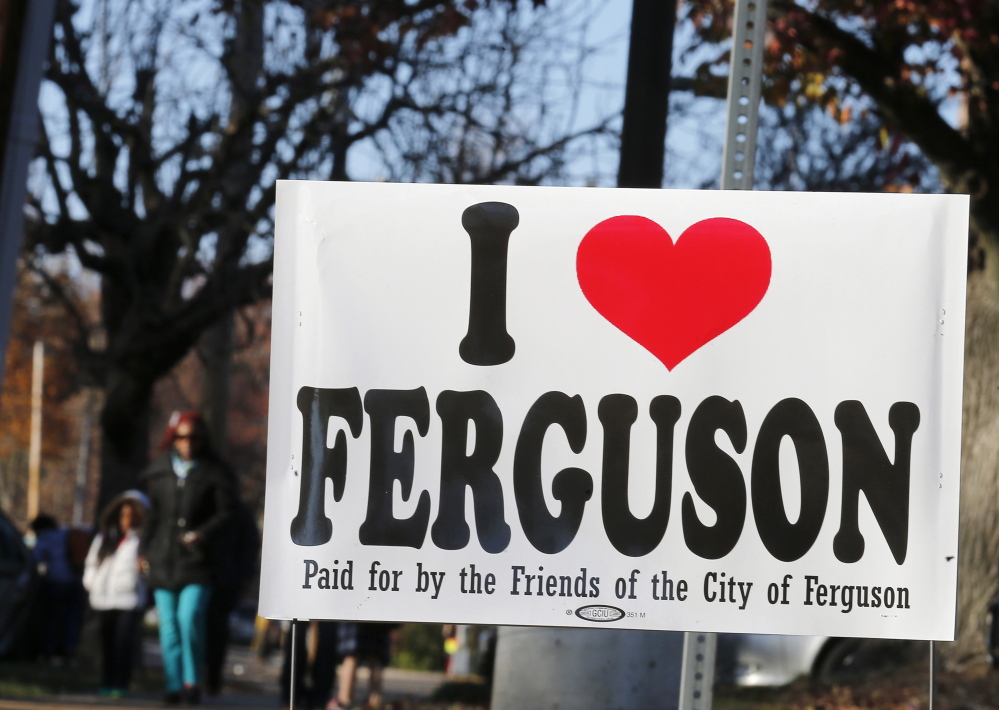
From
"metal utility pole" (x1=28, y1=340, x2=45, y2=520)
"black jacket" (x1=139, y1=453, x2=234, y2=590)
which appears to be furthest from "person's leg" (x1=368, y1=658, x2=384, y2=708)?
"metal utility pole" (x1=28, y1=340, x2=45, y2=520)

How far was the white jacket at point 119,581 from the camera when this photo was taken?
862 cm

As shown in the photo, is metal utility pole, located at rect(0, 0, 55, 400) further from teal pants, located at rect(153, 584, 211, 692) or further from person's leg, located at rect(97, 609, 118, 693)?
person's leg, located at rect(97, 609, 118, 693)

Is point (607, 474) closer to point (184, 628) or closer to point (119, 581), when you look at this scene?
point (184, 628)

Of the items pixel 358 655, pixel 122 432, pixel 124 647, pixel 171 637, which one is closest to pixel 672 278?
pixel 171 637

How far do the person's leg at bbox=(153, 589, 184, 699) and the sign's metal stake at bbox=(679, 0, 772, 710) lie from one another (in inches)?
191

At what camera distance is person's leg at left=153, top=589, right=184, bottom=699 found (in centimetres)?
732

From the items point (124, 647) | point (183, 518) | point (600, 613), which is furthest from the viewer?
point (124, 647)

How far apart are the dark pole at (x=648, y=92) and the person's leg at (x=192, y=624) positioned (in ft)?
13.6

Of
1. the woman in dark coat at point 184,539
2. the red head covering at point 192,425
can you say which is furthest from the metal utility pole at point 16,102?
the woman in dark coat at point 184,539

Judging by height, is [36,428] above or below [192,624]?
below

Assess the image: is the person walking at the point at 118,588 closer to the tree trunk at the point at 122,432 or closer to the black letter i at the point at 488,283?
the tree trunk at the point at 122,432

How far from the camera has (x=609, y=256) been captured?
114 inches

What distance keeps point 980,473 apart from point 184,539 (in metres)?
4.73

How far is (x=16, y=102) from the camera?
765 centimetres
